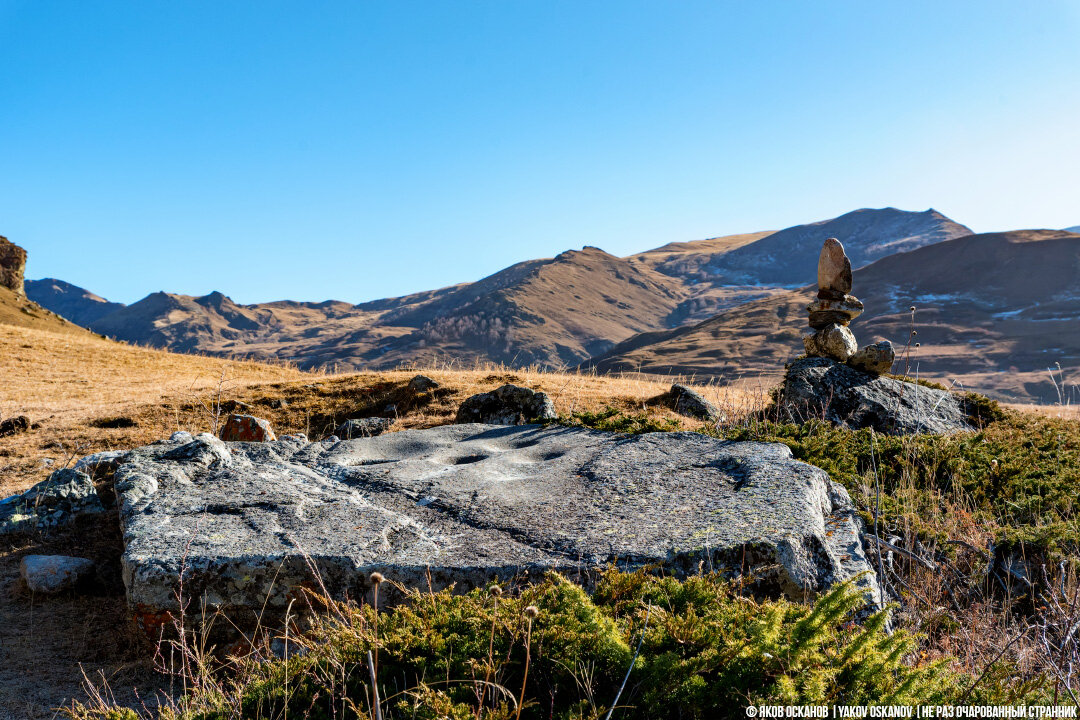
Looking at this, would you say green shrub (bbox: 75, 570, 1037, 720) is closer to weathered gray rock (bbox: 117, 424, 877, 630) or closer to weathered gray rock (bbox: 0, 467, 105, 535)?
weathered gray rock (bbox: 117, 424, 877, 630)

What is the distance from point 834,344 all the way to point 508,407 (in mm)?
5685

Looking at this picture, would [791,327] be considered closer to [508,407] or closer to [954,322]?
[954,322]

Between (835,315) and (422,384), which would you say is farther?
(422,384)

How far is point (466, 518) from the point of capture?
4.69 m

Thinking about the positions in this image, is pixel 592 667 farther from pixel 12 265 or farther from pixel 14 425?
pixel 12 265

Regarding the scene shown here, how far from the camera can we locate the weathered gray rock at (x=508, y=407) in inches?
360

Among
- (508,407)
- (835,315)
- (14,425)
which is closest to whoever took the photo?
(508,407)

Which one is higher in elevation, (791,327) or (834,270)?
(834,270)

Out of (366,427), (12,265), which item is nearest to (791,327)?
(12,265)

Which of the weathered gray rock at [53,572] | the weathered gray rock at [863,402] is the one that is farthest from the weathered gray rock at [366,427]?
the weathered gray rock at [863,402]

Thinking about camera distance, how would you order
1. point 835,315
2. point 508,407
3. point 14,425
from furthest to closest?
point 835,315
point 14,425
point 508,407

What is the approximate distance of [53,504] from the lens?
631 centimetres

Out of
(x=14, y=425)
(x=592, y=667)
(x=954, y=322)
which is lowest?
(x=954, y=322)

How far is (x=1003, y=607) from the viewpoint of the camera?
493cm
